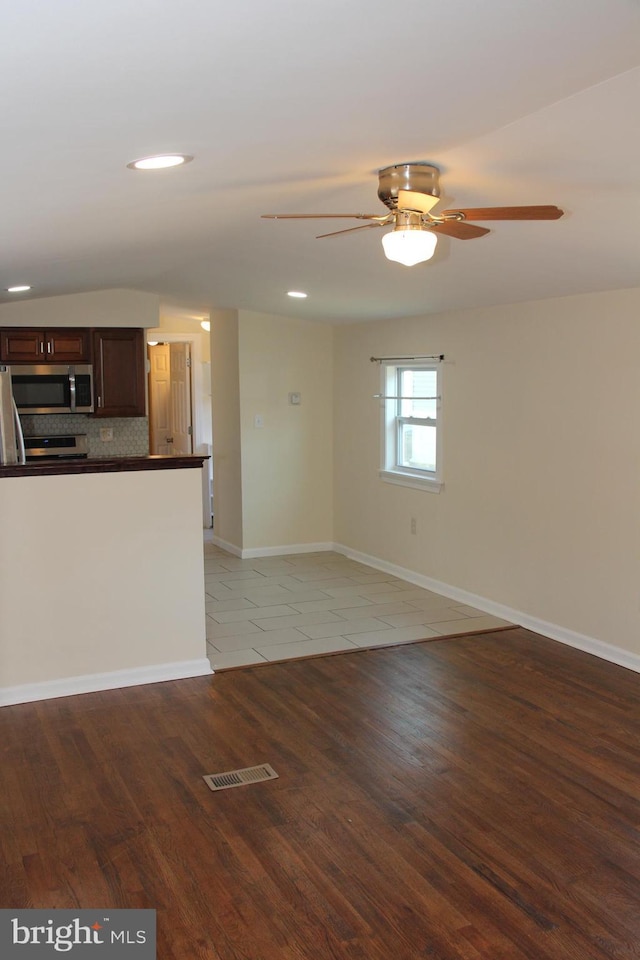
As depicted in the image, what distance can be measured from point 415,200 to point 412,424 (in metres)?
3.91

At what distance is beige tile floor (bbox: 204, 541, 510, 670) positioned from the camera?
520cm

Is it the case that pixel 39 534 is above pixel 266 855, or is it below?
above

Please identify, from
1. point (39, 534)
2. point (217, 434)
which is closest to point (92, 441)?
point (217, 434)

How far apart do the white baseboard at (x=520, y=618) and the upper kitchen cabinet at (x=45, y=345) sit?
297cm

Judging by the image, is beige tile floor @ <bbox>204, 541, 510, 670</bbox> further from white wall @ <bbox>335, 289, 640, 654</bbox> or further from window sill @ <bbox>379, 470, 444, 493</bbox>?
window sill @ <bbox>379, 470, 444, 493</bbox>

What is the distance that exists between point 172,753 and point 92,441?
13.5 ft

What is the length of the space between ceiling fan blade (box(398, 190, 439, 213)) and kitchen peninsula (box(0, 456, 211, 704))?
196 cm

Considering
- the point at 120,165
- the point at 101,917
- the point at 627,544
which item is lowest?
the point at 101,917

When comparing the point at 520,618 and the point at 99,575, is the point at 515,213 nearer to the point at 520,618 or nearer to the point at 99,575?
the point at 99,575

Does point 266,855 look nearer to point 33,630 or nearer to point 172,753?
point 172,753

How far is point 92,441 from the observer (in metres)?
7.35

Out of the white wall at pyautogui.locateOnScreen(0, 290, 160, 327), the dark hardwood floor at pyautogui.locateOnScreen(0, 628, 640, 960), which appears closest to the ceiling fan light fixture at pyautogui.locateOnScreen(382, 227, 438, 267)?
the dark hardwood floor at pyautogui.locateOnScreen(0, 628, 640, 960)

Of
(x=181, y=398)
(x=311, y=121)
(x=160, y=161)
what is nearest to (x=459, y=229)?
(x=311, y=121)

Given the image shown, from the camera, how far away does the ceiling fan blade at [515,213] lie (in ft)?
8.98
